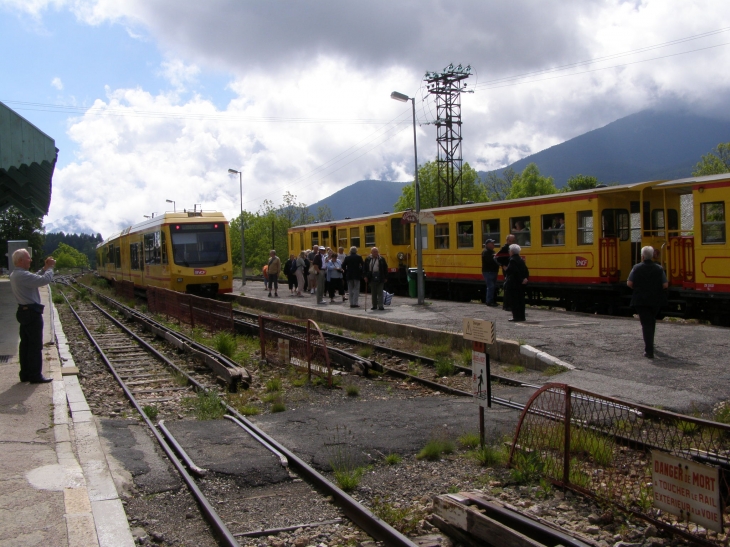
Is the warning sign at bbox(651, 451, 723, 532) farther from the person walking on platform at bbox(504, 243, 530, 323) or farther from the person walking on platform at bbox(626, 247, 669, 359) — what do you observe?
the person walking on platform at bbox(504, 243, 530, 323)

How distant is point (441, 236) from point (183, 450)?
1687 cm

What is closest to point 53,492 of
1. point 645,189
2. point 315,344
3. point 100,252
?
point 315,344

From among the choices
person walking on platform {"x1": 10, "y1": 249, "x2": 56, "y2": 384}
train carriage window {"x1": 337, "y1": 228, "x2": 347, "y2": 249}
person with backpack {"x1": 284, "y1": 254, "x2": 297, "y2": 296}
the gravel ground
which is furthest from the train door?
train carriage window {"x1": 337, "y1": 228, "x2": 347, "y2": 249}

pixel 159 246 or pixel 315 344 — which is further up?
pixel 159 246

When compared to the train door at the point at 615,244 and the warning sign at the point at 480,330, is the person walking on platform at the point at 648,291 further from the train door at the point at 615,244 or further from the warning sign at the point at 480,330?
the train door at the point at 615,244

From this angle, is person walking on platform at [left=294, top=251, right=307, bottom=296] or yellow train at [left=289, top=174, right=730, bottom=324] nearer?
yellow train at [left=289, top=174, right=730, bottom=324]

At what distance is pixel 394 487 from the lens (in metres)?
5.59

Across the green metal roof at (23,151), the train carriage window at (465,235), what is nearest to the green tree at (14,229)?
the green metal roof at (23,151)

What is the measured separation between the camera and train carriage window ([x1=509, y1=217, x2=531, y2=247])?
18.7 m

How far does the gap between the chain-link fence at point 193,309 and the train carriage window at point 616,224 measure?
362 inches

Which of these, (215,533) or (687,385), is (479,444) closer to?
(215,533)

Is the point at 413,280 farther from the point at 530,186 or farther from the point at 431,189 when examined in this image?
the point at 530,186

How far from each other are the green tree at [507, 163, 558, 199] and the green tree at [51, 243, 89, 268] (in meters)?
95.5

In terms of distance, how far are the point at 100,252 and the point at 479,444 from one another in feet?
150
